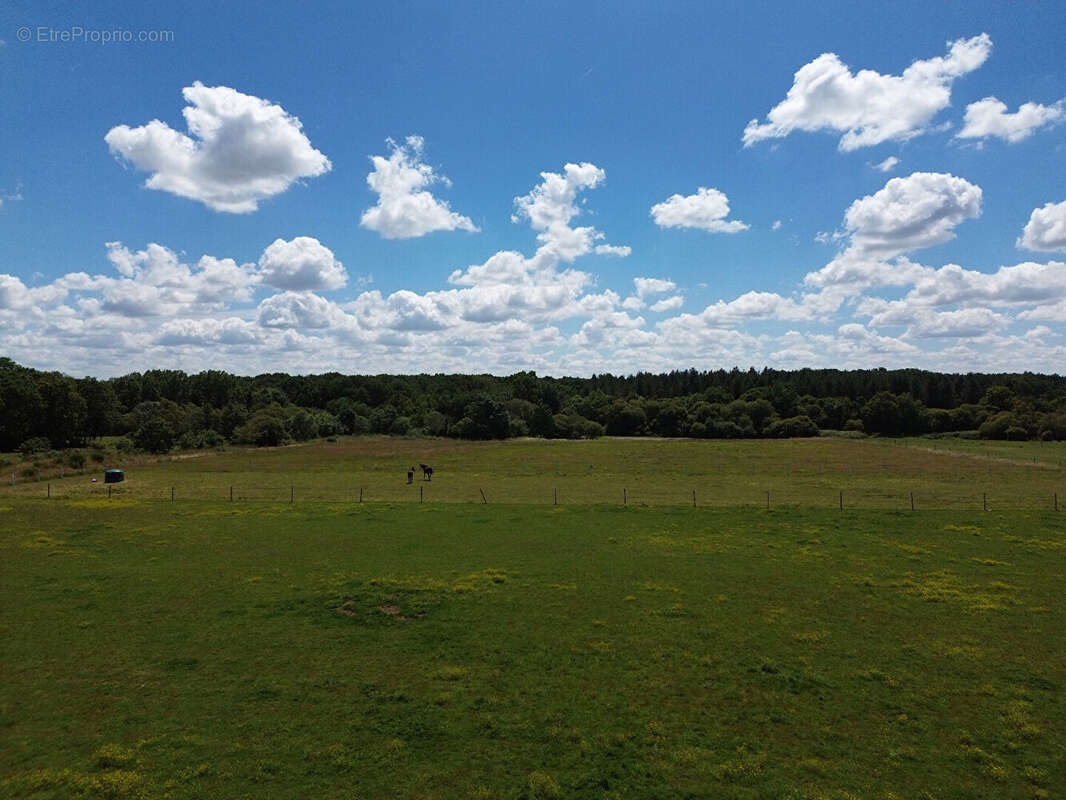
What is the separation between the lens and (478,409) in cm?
12925

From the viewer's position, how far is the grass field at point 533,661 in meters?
12.4

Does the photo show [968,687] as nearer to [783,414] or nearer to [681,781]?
[681,781]

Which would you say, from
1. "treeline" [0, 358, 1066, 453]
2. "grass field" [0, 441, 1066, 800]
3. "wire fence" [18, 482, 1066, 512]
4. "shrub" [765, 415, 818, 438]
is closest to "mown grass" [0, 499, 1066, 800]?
"grass field" [0, 441, 1066, 800]

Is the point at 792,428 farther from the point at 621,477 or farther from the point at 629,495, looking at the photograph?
the point at 629,495

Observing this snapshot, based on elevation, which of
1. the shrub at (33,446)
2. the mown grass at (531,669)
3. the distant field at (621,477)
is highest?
the shrub at (33,446)

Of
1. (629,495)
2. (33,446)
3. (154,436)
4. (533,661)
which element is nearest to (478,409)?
(154,436)

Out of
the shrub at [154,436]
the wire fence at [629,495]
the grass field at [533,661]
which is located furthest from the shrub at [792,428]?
the shrub at [154,436]

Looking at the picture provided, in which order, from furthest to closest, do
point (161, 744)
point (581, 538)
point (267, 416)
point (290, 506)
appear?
point (267, 416) → point (290, 506) → point (581, 538) → point (161, 744)

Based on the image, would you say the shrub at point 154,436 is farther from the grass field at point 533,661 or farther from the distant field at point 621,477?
the grass field at point 533,661

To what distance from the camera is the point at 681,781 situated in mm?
12102

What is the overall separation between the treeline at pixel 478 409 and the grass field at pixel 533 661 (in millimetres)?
79118

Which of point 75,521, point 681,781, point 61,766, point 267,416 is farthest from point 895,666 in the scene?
point 267,416

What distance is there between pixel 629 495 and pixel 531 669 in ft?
107

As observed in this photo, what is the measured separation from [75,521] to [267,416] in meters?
78.0
